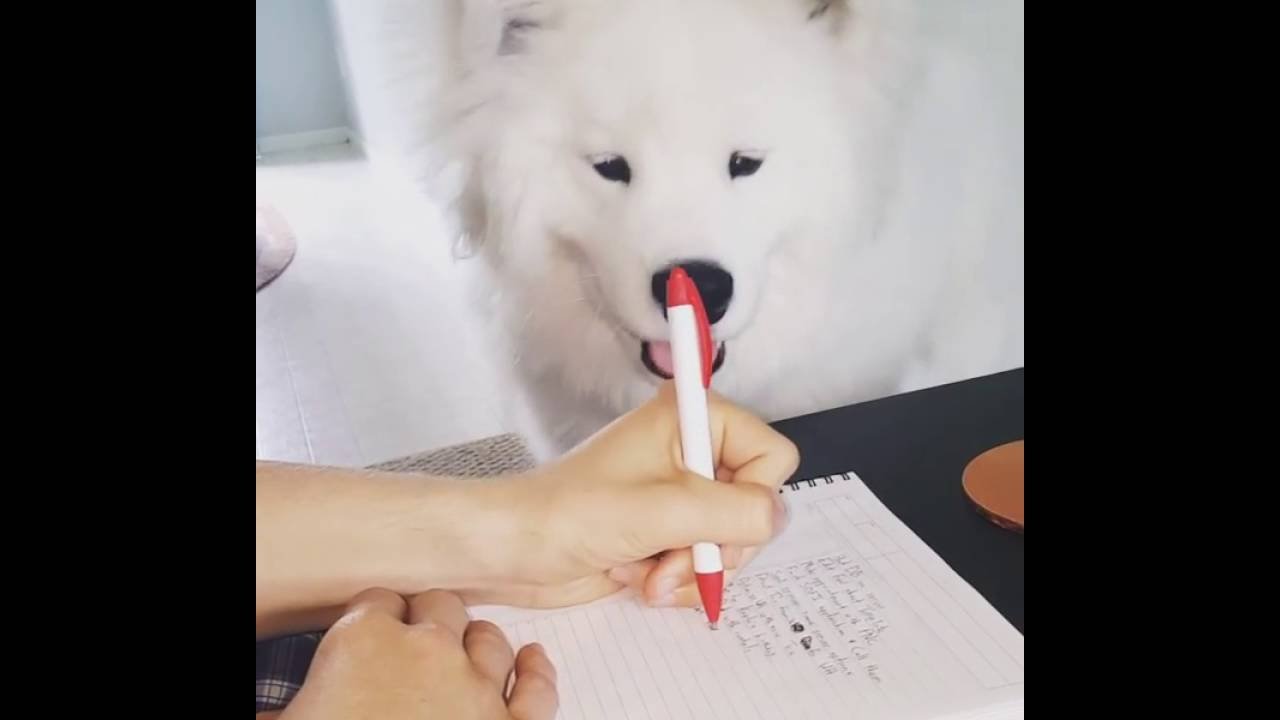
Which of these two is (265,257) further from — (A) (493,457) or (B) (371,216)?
(A) (493,457)

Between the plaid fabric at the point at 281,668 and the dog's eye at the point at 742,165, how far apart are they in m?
0.45

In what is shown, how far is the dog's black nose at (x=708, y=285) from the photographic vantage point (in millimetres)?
695

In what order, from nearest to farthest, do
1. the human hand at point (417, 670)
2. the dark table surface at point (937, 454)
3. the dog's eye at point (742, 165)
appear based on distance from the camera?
1. the human hand at point (417, 670)
2. the dark table surface at point (937, 454)
3. the dog's eye at point (742, 165)

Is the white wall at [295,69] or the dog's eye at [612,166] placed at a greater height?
the white wall at [295,69]

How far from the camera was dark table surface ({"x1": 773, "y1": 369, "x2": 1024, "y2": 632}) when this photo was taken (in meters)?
0.60

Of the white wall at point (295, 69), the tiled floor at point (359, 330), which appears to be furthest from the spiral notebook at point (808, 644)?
the white wall at point (295, 69)

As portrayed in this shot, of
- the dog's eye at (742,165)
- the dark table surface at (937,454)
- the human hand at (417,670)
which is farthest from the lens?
the dog's eye at (742,165)

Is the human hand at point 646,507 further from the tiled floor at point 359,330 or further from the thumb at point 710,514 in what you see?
the tiled floor at point 359,330

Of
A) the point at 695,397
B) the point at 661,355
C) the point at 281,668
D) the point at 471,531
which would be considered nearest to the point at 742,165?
the point at 661,355

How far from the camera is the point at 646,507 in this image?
499 millimetres

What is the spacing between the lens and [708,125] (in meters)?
0.69

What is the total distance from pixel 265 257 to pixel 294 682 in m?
0.35
